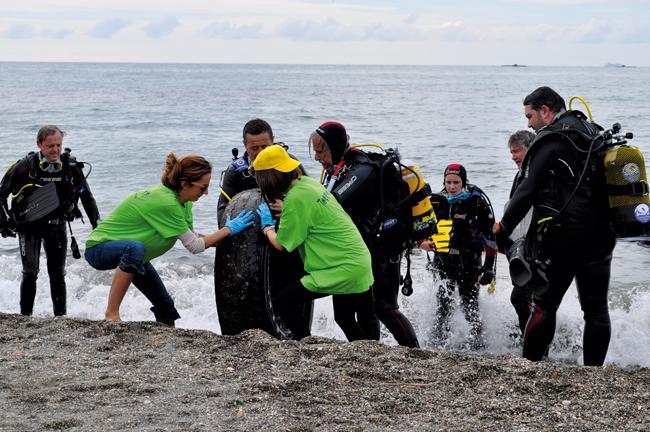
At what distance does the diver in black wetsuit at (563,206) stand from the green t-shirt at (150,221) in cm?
217

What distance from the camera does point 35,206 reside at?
6953 millimetres

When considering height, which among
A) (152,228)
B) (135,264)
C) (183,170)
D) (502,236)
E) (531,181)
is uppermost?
(183,170)

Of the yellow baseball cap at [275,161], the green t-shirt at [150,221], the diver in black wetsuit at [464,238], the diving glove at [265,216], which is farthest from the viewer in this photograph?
the diver in black wetsuit at [464,238]

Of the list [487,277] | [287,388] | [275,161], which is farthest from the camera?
[487,277]

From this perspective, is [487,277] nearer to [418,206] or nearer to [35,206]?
[418,206]

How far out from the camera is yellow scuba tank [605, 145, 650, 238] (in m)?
4.87

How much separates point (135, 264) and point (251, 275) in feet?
2.64

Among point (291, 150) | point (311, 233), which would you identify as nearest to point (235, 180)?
point (311, 233)

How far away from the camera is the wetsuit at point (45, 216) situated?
22.8 feet

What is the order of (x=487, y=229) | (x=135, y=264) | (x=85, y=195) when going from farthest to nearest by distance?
(x=85, y=195)
(x=487, y=229)
(x=135, y=264)

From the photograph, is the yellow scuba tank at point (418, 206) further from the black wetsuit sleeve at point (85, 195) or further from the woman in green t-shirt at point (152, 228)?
the black wetsuit sleeve at point (85, 195)

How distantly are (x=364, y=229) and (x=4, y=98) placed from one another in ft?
160

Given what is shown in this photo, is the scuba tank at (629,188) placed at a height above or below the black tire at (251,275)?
above

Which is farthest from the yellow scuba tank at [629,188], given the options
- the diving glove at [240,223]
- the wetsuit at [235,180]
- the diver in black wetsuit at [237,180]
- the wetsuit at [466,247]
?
the wetsuit at [235,180]
